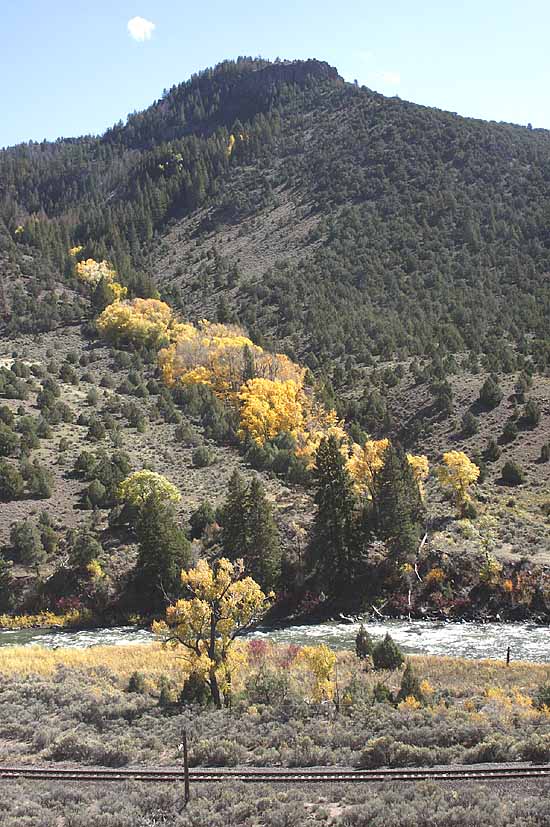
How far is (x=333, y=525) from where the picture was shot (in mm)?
51531

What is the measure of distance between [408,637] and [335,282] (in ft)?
288

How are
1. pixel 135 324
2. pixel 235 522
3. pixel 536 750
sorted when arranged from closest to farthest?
pixel 536 750
pixel 235 522
pixel 135 324

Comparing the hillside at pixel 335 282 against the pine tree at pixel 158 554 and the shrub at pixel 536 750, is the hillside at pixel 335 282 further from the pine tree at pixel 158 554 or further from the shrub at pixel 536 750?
the shrub at pixel 536 750

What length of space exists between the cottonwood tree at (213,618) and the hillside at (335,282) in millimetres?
25055

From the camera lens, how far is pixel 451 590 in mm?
48312

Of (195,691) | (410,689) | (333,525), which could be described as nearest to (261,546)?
(333,525)

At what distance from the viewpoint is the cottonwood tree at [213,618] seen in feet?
90.1

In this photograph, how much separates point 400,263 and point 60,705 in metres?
109

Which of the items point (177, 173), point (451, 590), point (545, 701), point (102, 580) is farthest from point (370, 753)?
point (177, 173)

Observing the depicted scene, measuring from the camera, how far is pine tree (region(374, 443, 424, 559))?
50.8m

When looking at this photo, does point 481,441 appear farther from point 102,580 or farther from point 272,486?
point 102,580

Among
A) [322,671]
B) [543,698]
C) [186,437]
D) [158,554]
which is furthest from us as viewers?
[186,437]

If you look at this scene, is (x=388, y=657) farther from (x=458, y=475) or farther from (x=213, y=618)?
(x=458, y=475)

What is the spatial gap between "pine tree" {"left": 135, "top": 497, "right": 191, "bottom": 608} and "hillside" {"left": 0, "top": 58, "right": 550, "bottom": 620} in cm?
414
